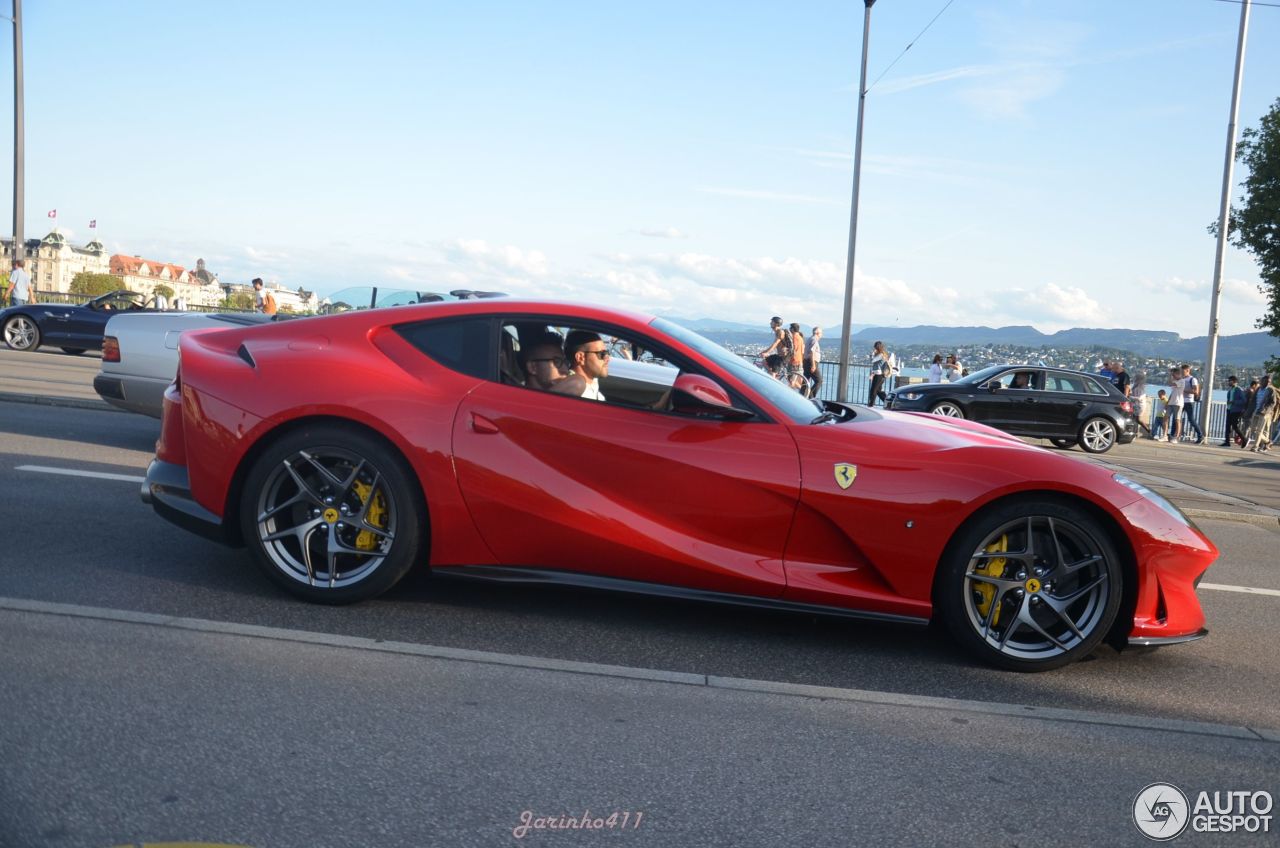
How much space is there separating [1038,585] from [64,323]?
21.4 metres

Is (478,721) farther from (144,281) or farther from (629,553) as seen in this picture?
(144,281)

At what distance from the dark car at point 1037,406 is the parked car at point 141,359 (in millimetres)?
13592

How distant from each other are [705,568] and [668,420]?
25.0 inches

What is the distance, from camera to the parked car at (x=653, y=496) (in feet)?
15.2

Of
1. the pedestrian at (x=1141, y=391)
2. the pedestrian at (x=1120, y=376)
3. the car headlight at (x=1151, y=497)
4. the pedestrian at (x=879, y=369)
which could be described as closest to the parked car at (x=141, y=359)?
the car headlight at (x=1151, y=497)

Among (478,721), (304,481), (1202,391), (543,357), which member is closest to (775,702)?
(478,721)

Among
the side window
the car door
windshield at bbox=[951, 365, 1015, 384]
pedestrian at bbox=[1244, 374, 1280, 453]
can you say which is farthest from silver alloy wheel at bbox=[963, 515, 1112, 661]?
pedestrian at bbox=[1244, 374, 1280, 453]

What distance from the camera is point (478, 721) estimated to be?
3650 millimetres

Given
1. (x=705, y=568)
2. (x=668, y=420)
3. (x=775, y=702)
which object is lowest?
(x=775, y=702)

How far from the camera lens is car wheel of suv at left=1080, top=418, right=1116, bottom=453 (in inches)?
778

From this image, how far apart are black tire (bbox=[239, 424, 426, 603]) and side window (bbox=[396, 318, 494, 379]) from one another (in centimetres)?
47

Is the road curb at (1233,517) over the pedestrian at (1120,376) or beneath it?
beneath

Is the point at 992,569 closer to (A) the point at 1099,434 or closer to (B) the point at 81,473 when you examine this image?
(B) the point at 81,473

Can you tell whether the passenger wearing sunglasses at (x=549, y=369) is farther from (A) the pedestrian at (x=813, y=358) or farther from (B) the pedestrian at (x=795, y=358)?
(A) the pedestrian at (x=813, y=358)
